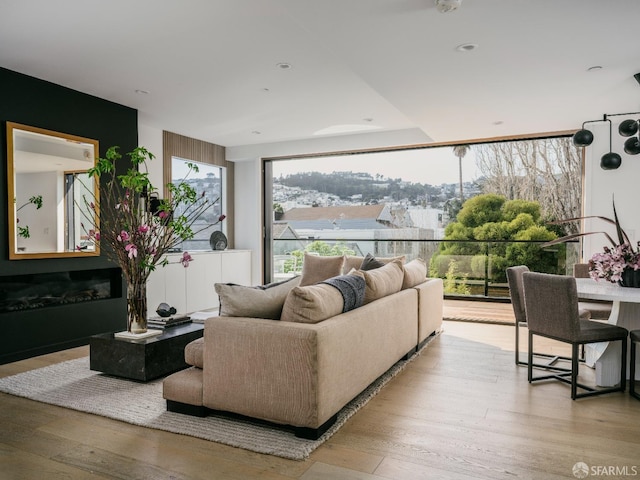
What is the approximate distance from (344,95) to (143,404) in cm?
347

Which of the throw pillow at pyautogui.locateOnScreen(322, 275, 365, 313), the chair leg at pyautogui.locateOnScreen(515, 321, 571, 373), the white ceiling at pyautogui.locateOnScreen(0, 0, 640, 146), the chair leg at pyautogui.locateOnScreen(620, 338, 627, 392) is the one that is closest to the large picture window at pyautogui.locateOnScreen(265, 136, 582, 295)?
the white ceiling at pyautogui.locateOnScreen(0, 0, 640, 146)

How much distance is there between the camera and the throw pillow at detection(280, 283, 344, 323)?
253 cm

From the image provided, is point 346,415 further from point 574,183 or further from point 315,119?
point 574,183

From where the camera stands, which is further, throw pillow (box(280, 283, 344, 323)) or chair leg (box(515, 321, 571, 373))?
chair leg (box(515, 321, 571, 373))

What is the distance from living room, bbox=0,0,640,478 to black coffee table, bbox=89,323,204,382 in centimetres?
56

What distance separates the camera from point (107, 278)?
5074 millimetres

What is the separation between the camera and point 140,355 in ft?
10.8

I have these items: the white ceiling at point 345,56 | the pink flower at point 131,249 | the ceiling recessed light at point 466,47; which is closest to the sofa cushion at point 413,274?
the white ceiling at point 345,56

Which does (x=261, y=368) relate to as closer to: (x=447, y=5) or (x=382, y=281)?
(x=382, y=281)

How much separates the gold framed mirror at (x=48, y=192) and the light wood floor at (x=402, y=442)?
5.51 feet

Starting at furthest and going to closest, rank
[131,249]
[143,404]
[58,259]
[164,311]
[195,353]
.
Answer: [58,259], [164,311], [131,249], [143,404], [195,353]

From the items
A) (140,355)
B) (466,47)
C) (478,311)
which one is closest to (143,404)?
(140,355)

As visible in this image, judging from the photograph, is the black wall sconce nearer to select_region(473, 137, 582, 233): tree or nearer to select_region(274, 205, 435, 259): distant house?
select_region(473, 137, 582, 233): tree

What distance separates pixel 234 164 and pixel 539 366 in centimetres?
573
